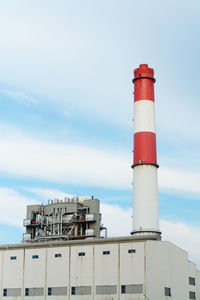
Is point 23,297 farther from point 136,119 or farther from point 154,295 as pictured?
point 136,119

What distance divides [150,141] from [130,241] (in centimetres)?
1248

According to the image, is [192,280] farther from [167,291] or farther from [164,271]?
[164,271]

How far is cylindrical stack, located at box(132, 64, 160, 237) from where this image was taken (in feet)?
182

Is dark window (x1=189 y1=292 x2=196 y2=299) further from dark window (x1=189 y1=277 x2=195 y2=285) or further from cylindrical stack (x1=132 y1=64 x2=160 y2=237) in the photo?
cylindrical stack (x1=132 y1=64 x2=160 y2=237)

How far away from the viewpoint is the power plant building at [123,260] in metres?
49.2

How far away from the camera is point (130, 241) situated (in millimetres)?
50344

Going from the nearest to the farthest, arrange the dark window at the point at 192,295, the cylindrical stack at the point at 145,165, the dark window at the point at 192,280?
the dark window at the point at 192,295 < the dark window at the point at 192,280 < the cylindrical stack at the point at 145,165

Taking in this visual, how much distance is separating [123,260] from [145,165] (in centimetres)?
1159

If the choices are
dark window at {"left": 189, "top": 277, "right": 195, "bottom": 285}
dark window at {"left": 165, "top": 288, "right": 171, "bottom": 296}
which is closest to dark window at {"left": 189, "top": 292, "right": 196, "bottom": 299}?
dark window at {"left": 189, "top": 277, "right": 195, "bottom": 285}

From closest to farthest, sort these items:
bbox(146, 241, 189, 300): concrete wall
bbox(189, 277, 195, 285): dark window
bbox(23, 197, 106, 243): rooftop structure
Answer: bbox(146, 241, 189, 300): concrete wall → bbox(189, 277, 195, 285): dark window → bbox(23, 197, 106, 243): rooftop structure

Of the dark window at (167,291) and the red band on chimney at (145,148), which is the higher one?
the red band on chimney at (145,148)

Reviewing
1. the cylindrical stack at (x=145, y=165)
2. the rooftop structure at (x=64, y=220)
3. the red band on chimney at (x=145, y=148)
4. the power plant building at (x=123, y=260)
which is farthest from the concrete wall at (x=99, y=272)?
the red band on chimney at (x=145, y=148)

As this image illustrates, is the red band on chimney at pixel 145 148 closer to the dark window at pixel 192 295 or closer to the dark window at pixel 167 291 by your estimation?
the dark window at pixel 167 291

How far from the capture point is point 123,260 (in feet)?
164
